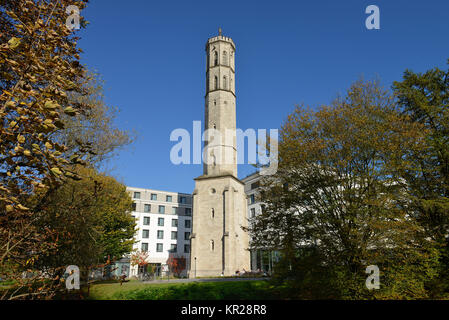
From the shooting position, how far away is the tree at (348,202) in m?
15.5

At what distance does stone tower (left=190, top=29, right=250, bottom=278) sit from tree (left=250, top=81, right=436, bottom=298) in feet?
64.7

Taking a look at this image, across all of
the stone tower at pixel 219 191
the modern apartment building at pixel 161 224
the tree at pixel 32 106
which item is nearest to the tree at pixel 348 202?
the tree at pixel 32 106

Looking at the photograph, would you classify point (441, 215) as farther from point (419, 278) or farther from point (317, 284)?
point (317, 284)

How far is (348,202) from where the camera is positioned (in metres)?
17.5

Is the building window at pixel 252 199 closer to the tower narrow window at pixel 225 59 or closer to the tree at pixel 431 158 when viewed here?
the tower narrow window at pixel 225 59

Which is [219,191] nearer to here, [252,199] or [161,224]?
[252,199]

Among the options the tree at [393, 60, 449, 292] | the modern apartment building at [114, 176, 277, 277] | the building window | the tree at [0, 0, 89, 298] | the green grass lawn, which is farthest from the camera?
the modern apartment building at [114, 176, 277, 277]

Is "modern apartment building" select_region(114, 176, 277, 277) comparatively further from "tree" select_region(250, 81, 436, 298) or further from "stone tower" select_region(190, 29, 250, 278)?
"tree" select_region(250, 81, 436, 298)

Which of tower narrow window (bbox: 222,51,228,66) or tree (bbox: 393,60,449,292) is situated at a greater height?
tower narrow window (bbox: 222,51,228,66)

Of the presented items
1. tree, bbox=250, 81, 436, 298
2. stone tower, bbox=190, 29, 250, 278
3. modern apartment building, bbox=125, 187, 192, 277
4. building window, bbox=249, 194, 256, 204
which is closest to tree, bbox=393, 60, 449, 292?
tree, bbox=250, 81, 436, 298

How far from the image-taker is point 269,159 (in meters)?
19.8

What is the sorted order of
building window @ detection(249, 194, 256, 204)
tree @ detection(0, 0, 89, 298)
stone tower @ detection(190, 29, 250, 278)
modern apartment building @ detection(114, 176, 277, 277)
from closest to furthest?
1. tree @ detection(0, 0, 89, 298)
2. stone tower @ detection(190, 29, 250, 278)
3. building window @ detection(249, 194, 256, 204)
4. modern apartment building @ detection(114, 176, 277, 277)

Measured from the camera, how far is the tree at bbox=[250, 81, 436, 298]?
15.5 m
